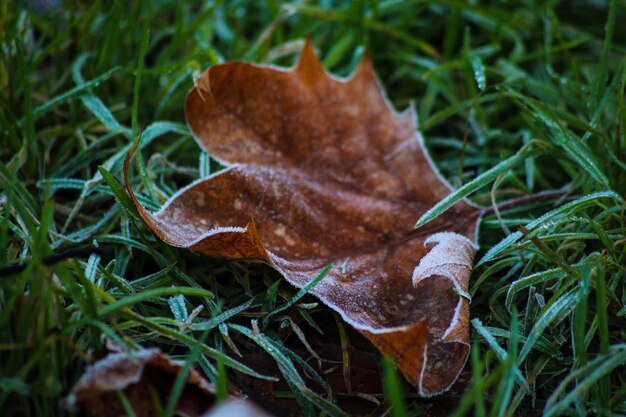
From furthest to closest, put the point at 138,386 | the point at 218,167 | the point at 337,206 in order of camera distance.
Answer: the point at 218,167 → the point at 337,206 → the point at 138,386

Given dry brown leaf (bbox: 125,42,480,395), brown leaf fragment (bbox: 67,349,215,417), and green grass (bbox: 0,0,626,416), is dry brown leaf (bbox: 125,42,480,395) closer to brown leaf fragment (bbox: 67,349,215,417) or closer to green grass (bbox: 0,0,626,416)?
green grass (bbox: 0,0,626,416)

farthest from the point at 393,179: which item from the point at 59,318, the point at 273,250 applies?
the point at 59,318

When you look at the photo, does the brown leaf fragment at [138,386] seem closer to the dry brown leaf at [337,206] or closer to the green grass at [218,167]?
the green grass at [218,167]

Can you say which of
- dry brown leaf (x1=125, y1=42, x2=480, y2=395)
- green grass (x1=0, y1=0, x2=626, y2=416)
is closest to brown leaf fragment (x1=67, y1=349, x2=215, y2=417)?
green grass (x1=0, y1=0, x2=626, y2=416)

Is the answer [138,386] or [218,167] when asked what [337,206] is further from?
[138,386]

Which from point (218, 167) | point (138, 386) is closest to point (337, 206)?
point (218, 167)
